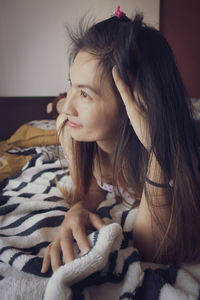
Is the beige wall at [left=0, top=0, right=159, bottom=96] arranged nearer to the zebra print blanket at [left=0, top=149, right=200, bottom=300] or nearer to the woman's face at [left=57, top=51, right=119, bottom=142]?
the woman's face at [left=57, top=51, right=119, bottom=142]

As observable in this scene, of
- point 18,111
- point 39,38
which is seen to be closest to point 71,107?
point 18,111

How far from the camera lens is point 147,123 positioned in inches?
22.8

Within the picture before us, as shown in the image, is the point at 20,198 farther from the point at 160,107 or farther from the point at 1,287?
the point at 160,107

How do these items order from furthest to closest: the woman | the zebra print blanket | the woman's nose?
the woman's nose < the woman < the zebra print blanket

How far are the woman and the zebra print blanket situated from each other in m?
0.04

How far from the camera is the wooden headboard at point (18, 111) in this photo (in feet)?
7.82

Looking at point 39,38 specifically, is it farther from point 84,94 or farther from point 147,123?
point 147,123

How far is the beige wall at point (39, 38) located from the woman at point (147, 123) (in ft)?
6.61

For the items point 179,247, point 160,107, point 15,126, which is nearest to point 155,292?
point 179,247

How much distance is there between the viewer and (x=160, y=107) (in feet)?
1.88

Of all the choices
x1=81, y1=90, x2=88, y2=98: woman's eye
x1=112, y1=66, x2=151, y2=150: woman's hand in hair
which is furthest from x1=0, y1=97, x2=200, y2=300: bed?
x1=81, y1=90, x2=88, y2=98: woman's eye

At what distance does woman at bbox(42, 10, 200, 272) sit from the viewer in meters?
0.57

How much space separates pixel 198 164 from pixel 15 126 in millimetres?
2115

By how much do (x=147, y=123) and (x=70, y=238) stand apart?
0.33 metres
